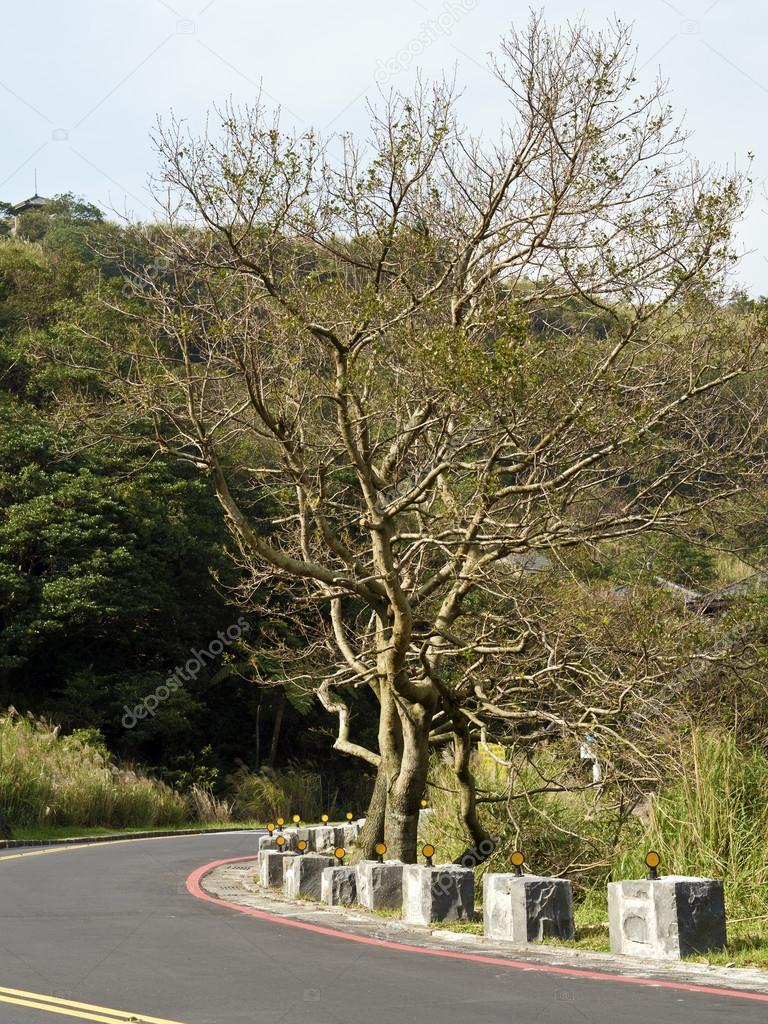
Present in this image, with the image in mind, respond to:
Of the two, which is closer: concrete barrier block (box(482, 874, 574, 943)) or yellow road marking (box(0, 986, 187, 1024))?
yellow road marking (box(0, 986, 187, 1024))

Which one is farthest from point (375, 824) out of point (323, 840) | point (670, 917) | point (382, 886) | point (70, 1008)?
point (70, 1008)

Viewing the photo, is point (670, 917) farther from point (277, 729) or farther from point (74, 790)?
point (277, 729)

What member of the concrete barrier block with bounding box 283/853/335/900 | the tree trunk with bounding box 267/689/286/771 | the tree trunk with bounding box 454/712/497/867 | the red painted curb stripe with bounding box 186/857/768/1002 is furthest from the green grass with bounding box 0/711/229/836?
the red painted curb stripe with bounding box 186/857/768/1002

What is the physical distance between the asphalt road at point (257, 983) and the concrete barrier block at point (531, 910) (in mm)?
909

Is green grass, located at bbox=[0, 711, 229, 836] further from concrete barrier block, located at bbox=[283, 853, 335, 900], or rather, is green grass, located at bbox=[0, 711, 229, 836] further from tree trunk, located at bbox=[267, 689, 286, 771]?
→ concrete barrier block, located at bbox=[283, 853, 335, 900]

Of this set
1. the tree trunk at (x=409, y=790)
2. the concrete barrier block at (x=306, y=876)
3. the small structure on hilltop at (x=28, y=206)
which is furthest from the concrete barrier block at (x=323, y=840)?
the small structure on hilltop at (x=28, y=206)

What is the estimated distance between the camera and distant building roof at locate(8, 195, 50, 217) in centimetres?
10521

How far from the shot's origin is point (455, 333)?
12195mm

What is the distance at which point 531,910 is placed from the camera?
400 inches

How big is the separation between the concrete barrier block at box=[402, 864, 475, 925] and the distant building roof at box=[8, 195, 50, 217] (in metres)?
99.8

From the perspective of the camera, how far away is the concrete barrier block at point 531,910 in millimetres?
10164

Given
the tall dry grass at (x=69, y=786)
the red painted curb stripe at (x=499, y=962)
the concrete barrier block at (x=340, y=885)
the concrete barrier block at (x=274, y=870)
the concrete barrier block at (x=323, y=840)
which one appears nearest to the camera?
the red painted curb stripe at (x=499, y=962)

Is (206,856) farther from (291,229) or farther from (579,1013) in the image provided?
(579,1013)

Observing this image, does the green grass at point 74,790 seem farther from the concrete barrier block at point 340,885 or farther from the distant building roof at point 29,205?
the distant building roof at point 29,205
